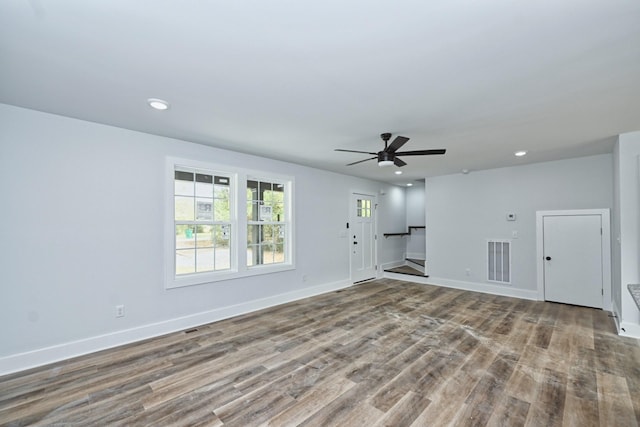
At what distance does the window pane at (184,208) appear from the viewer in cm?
405

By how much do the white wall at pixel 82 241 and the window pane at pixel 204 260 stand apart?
27 cm

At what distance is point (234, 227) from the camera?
15.1ft

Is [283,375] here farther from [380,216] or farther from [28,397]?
[380,216]

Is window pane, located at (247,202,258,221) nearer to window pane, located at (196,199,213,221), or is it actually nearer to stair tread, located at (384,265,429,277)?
window pane, located at (196,199,213,221)

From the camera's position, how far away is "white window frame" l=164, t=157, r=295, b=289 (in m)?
3.87

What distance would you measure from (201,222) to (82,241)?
1376mm

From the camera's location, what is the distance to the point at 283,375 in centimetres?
275

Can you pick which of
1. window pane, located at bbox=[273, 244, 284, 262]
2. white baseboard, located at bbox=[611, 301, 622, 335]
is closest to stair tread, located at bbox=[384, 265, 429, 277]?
white baseboard, located at bbox=[611, 301, 622, 335]

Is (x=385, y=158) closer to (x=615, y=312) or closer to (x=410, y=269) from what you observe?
(x=615, y=312)

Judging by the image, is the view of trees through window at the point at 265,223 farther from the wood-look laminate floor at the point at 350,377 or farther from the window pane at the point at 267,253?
the wood-look laminate floor at the point at 350,377

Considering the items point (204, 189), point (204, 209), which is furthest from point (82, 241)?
point (204, 189)

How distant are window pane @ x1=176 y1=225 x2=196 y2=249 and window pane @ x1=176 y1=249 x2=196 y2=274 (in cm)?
7

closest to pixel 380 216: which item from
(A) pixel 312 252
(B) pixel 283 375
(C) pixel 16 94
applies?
(A) pixel 312 252

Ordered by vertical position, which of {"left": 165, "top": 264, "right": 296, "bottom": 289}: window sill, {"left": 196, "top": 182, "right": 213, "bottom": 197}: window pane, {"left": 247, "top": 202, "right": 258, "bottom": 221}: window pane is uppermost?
{"left": 196, "top": 182, "right": 213, "bottom": 197}: window pane
